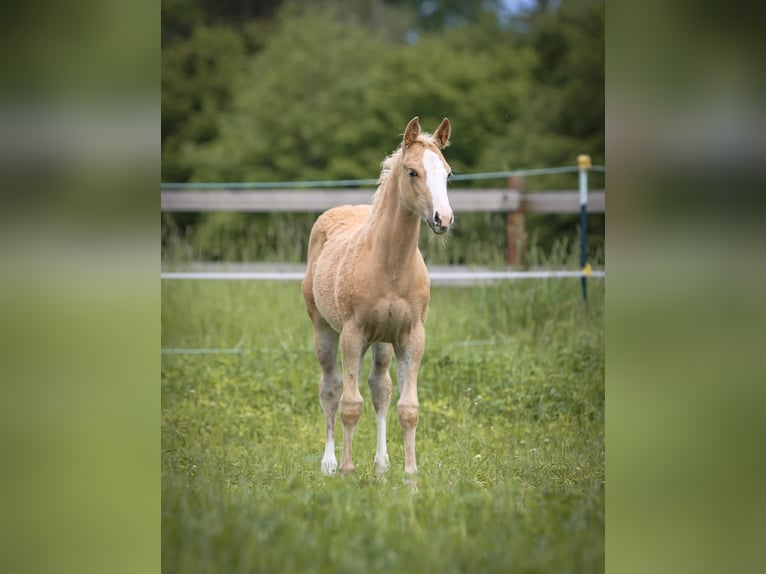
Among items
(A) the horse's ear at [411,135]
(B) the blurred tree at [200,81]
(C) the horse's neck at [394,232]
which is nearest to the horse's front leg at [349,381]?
(C) the horse's neck at [394,232]

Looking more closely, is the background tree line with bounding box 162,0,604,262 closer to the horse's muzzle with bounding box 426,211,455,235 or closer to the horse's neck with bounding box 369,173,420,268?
the horse's neck with bounding box 369,173,420,268

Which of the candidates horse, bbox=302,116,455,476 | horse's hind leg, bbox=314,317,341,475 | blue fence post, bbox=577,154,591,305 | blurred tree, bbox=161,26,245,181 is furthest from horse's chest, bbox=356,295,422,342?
blurred tree, bbox=161,26,245,181

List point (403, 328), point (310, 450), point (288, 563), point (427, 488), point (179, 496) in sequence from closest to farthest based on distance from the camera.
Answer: point (288, 563)
point (179, 496)
point (427, 488)
point (403, 328)
point (310, 450)

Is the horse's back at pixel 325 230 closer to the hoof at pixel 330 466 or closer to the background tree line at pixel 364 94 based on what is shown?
the hoof at pixel 330 466

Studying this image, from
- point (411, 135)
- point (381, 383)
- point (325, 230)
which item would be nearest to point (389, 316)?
point (381, 383)

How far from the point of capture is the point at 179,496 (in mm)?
2881

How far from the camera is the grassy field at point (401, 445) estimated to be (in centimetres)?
277

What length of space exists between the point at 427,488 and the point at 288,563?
4.48 feet

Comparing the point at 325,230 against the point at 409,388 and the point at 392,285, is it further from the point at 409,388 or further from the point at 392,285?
the point at 409,388

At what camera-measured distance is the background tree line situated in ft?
41.0

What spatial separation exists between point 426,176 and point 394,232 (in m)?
0.48
